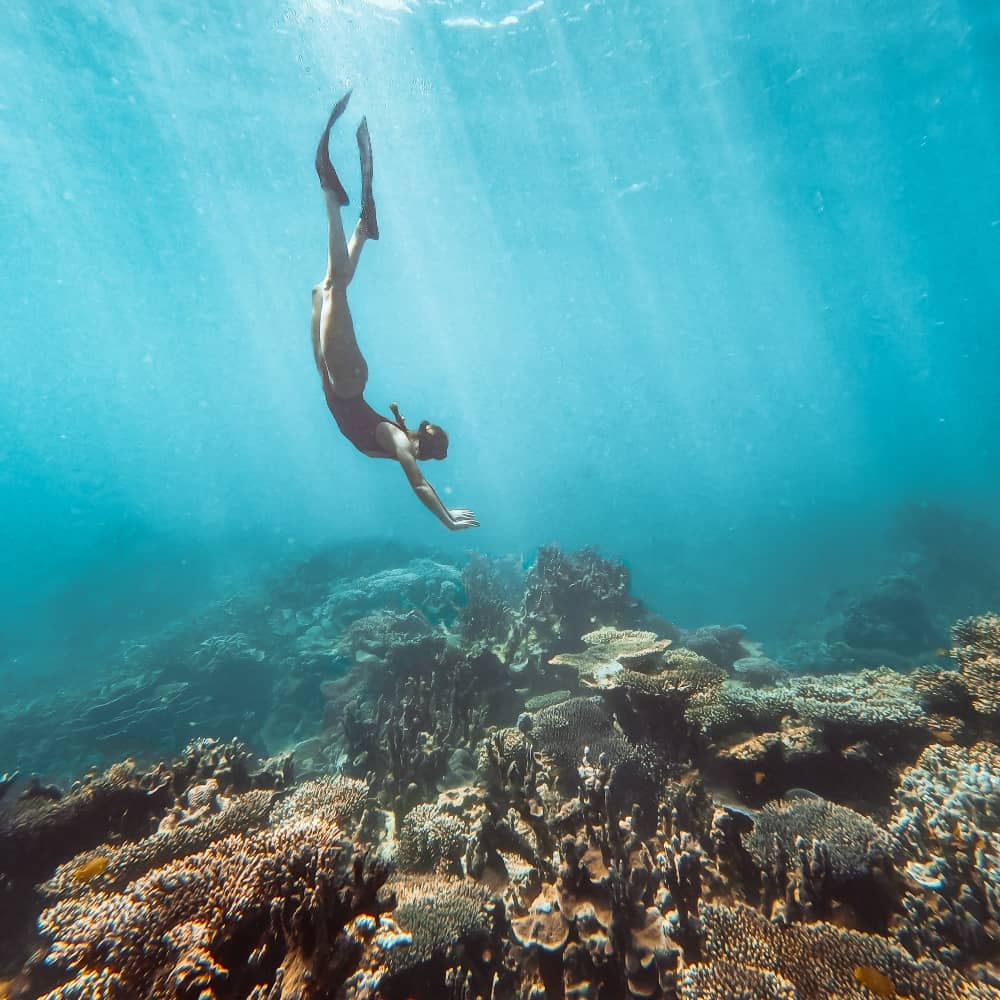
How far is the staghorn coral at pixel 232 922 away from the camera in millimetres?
1960

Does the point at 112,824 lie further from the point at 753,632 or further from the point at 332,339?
the point at 753,632

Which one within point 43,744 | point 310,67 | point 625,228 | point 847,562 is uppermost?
point 310,67

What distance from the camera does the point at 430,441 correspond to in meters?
5.77

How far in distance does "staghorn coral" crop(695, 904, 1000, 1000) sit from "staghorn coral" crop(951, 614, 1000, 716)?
2.99 m

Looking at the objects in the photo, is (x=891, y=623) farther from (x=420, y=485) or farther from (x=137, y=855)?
(x=137, y=855)

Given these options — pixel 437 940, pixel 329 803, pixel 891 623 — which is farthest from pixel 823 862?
pixel 891 623

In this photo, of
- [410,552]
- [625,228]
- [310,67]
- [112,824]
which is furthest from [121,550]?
[625,228]

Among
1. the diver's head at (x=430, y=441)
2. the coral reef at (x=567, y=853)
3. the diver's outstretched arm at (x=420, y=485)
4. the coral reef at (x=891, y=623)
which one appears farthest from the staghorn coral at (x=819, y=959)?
the coral reef at (x=891, y=623)

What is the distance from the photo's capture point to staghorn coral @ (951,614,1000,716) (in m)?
4.49

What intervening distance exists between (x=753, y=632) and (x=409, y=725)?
2194cm

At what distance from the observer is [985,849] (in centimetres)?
320

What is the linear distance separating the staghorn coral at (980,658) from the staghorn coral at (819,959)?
9.79 ft

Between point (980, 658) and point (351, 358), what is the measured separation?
7.61 meters

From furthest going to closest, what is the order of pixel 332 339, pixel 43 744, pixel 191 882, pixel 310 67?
1. pixel 310 67
2. pixel 43 744
3. pixel 332 339
4. pixel 191 882
